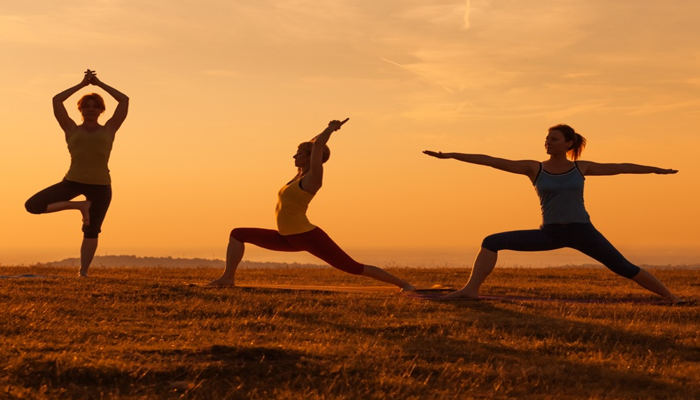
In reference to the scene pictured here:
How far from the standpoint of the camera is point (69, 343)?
8.55m

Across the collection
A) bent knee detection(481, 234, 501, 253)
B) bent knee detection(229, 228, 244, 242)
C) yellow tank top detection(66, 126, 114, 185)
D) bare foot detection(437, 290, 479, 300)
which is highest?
yellow tank top detection(66, 126, 114, 185)

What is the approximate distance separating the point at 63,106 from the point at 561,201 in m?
7.80

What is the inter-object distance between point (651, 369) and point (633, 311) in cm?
381

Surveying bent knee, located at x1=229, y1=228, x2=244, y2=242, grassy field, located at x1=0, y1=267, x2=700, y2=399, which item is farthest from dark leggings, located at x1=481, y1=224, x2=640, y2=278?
bent knee, located at x1=229, y1=228, x2=244, y2=242

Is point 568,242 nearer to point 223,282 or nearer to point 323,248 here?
point 323,248

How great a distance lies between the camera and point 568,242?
12.1 meters

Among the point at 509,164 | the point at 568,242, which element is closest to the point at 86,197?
the point at 509,164

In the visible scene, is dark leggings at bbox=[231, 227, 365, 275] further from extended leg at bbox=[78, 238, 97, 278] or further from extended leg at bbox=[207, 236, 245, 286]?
extended leg at bbox=[78, 238, 97, 278]

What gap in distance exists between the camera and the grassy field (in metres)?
7.13

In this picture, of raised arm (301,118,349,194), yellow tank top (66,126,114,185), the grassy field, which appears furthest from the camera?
yellow tank top (66,126,114,185)

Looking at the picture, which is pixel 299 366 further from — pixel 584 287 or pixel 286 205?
pixel 584 287

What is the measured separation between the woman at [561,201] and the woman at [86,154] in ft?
18.0

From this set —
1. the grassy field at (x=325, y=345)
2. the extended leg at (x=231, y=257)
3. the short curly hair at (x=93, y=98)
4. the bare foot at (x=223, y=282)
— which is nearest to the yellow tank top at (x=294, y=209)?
the grassy field at (x=325, y=345)

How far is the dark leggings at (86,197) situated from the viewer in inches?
565
